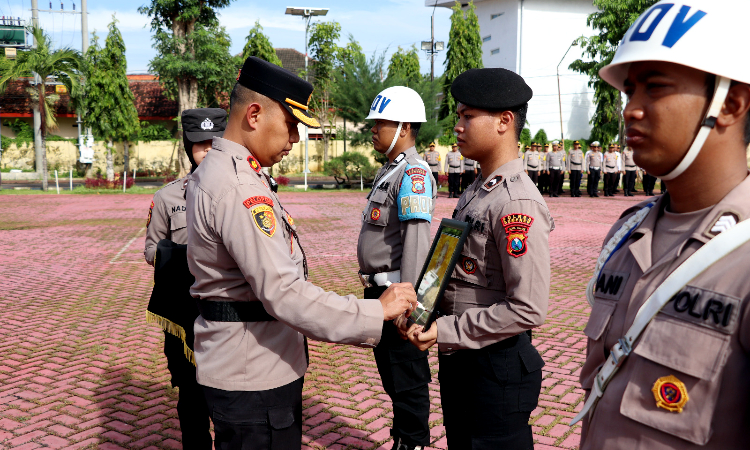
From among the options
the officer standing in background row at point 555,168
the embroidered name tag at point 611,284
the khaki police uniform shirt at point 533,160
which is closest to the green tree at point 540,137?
the officer standing in background row at point 555,168

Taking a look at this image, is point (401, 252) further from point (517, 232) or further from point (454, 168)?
point (454, 168)

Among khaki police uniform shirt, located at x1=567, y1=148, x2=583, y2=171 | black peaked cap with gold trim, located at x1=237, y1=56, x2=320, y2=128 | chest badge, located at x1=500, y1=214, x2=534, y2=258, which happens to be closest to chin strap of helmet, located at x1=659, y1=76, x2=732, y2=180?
chest badge, located at x1=500, y1=214, x2=534, y2=258

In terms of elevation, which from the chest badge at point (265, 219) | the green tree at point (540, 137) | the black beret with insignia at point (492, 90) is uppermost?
the green tree at point (540, 137)

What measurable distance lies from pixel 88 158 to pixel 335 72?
12.6 meters

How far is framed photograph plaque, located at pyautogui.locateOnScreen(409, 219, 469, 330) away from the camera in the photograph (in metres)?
2.45

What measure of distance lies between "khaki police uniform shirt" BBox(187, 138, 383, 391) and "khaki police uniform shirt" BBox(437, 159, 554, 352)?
16.3 inches

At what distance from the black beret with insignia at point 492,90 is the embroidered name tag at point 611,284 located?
48.4 inches

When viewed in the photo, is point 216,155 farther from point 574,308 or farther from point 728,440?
point 574,308

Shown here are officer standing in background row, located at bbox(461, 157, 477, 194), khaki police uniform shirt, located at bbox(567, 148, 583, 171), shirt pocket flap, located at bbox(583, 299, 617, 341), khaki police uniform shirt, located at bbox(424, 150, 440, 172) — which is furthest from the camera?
khaki police uniform shirt, located at bbox(567, 148, 583, 171)

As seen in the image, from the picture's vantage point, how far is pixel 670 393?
1.33m

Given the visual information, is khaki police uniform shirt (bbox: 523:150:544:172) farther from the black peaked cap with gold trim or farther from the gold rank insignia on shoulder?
the gold rank insignia on shoulder

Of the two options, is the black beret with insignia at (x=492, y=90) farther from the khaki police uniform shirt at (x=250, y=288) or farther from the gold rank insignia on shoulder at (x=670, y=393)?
the gold rank insignia on shoulder at (x=670, y=393)

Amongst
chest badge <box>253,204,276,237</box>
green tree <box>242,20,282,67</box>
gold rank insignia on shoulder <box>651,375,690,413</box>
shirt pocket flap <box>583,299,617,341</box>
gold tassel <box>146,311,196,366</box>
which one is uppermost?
green tree <box>242,20,282,67</box>

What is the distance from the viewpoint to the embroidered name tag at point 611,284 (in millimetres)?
1584
